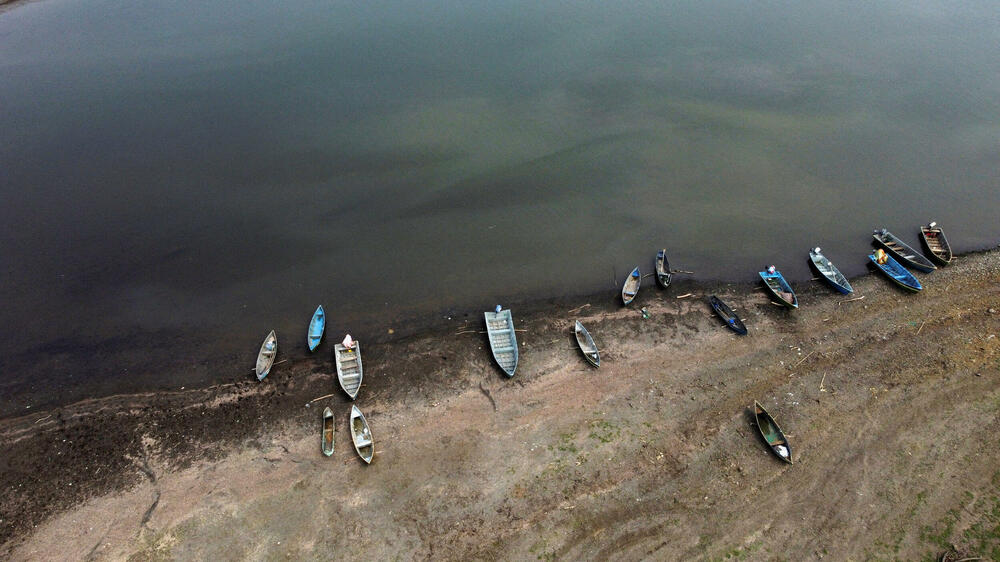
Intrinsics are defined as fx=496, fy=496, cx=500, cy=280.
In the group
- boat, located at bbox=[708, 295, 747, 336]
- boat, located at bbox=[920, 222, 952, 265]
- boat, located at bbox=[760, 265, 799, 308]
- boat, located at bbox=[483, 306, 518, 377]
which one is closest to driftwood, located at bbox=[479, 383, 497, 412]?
boat, located at bbox=[483, 306, 518, 377]

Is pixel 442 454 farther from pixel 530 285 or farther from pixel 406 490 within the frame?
pixel 530 285

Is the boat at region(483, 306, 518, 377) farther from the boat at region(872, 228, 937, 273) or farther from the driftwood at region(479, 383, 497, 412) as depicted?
the boat at region(872, 228, 937, 273)

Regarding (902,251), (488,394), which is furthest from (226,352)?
(902,251)

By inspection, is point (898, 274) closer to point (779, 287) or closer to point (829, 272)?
point (829, 272)

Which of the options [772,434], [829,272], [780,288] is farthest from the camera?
[829,272]

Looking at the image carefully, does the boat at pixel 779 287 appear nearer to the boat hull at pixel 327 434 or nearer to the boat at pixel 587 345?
the boat at pixel 587 345
